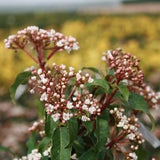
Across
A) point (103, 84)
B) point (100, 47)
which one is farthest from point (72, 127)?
point (100, 47)

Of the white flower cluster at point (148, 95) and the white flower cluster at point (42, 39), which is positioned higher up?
the white flower cluster at point (42, 39)

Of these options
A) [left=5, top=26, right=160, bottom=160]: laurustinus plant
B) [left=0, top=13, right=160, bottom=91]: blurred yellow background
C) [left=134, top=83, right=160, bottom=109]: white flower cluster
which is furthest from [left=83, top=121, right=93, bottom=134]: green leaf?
[left=0, top=13, right=160, bottom=91]: blurred yellow background

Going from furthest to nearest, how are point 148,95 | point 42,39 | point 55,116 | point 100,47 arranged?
point 100,47 < point 148,95 < point 42,39 < point 55,116

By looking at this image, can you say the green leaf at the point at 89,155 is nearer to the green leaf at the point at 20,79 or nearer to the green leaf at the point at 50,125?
the green leaf at the point at 50,125

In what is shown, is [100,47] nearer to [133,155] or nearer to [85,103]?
[133,155]

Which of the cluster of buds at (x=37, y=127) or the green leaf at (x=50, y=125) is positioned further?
the cluster of buds at (x=37, y=127)

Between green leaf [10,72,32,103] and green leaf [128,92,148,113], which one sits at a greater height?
green leaf [10,72,32,103]

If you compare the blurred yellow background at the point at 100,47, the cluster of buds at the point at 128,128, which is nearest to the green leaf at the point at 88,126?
the cluster of buds at the point at 128,128

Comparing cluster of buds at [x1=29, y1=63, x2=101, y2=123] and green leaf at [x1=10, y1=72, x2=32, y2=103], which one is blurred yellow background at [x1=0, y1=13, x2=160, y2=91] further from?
cluster of buds at [x1=29, y1=63, x2=101, y2=123]
